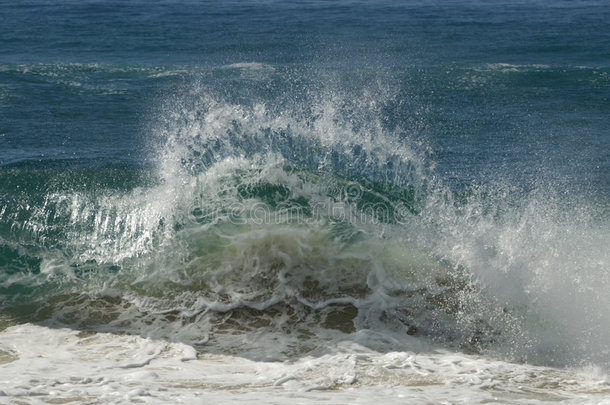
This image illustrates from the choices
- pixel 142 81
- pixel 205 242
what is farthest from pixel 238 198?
pixel 142 81

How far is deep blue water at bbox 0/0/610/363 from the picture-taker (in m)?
9.15

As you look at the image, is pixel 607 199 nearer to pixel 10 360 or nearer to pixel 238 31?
pixel 10 360

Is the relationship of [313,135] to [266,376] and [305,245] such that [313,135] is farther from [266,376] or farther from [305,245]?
[266,376]

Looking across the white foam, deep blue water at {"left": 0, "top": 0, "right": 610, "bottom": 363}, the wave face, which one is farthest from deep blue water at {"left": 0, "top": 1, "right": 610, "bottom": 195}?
the white foam

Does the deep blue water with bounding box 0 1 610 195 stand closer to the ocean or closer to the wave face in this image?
the ocean

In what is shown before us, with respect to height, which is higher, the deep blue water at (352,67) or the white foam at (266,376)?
the deep blue water at (352,67)

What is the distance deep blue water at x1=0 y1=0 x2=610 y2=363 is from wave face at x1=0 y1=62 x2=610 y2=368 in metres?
0.04

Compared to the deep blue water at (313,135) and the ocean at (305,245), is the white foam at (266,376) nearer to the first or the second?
the ocean at (305,245)

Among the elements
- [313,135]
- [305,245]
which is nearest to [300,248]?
[305,245]

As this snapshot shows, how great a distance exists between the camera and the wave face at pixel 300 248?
805 centimetres

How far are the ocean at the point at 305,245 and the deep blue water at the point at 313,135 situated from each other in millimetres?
48

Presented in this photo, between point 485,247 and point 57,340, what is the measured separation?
15.2 ft

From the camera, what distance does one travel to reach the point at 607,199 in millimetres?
11375

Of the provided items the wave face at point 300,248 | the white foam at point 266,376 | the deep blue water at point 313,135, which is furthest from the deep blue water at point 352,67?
the white foam at point 266,376
